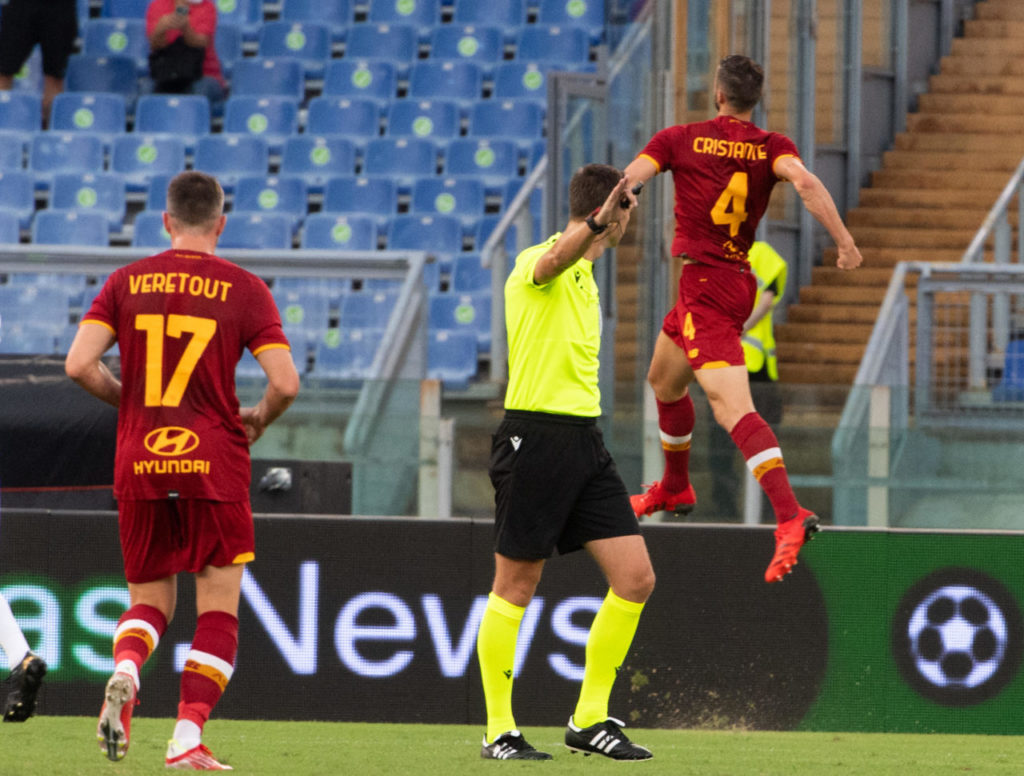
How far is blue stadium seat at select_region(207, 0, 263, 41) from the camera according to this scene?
16.1 meters

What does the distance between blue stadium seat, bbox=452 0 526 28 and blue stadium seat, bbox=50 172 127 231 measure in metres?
3.45

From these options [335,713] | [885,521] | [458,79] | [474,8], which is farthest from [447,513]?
[474,8]

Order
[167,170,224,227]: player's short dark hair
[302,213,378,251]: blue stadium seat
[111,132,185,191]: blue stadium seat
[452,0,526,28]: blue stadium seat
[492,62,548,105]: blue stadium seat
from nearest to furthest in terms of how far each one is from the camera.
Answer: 1. [167,170,224,227]: player's short dark hair
2. [302,213,378,251]: blue stadium seat
3. [111,132,185,191]: blue stadium seat
4. [492,62,548,105]: blue stadium seat
5. [452,0,526,28]: blue stadium seat

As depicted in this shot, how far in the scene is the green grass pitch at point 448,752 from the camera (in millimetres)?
5836

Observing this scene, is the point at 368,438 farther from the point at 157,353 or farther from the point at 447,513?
the point at 157,353

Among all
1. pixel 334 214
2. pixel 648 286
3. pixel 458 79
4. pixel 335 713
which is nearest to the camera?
pixel 335 713

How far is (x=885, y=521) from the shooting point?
28.6 feet

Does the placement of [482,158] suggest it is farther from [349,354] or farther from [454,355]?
[349,354]

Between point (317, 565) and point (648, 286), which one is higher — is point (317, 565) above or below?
below

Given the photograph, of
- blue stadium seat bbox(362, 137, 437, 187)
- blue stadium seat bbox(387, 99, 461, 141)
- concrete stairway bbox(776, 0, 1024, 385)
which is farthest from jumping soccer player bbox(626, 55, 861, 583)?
blue stadium seat bbox(387, 99, 461, 141)

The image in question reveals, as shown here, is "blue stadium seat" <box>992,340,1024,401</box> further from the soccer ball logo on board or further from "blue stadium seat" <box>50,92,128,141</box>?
"blue stadium seat" <box>50,92,128,141</box>

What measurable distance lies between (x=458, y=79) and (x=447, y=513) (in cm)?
694

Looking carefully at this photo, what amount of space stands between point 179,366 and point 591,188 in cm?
155

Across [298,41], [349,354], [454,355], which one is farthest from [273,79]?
[349,354]
